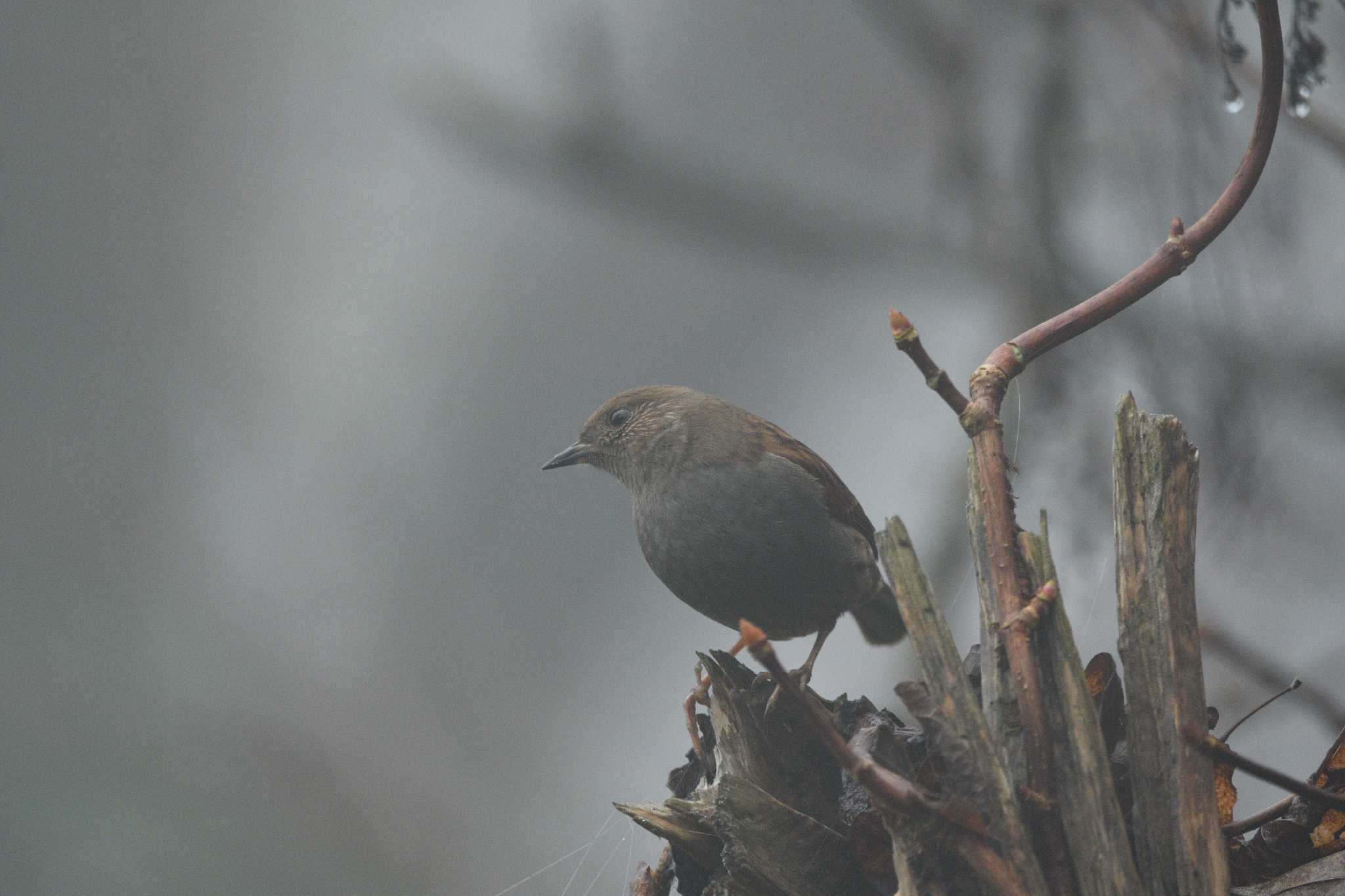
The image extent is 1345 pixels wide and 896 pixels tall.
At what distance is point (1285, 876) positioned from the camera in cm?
111

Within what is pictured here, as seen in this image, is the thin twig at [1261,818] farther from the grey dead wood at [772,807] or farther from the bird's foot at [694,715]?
the bird's foot at [694,715]

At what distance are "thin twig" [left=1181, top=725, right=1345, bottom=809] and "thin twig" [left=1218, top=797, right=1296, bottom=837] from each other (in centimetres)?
6

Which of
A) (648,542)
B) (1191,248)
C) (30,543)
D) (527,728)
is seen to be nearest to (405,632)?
(527,728)

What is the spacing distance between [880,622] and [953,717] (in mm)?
1657

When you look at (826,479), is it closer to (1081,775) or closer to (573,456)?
(573,456)

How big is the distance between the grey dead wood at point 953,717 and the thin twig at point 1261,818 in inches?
11.9

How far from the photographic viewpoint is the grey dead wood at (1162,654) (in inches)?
41.0

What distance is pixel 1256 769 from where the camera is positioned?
3.29 ft

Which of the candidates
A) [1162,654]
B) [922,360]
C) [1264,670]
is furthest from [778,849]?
[1264,670]

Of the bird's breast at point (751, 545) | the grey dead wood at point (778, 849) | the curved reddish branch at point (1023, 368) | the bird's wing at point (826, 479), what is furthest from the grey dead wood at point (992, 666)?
the bird's wing at point (826, 479)

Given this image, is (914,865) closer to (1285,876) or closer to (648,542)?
(1285,876)

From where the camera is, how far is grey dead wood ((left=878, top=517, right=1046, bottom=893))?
3.24 feet

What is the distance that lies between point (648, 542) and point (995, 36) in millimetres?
3234

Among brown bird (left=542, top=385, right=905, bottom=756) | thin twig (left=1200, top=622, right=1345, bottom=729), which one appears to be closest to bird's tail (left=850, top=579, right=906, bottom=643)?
brown bird (left=542, top=385, right=905, bottom=756)
